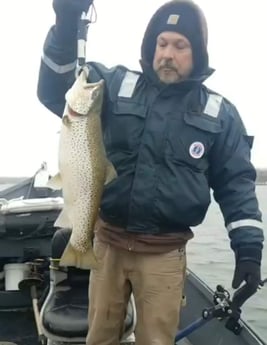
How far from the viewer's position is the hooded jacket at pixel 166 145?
10.5ft

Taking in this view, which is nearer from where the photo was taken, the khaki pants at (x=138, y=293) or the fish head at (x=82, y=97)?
the fish head at (x=82, y=97)

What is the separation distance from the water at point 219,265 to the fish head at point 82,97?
3.94m

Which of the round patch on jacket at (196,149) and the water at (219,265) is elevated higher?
the round patch on jacket at (196,149)

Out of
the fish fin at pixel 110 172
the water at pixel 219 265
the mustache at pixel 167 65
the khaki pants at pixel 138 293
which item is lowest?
the water at pixel 219 265

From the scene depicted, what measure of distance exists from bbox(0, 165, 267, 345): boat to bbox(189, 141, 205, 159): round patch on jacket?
1.16 metres

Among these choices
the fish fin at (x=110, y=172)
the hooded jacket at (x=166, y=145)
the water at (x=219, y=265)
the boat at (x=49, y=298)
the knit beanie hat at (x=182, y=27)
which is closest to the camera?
the fish fin at (x=110, y=172)

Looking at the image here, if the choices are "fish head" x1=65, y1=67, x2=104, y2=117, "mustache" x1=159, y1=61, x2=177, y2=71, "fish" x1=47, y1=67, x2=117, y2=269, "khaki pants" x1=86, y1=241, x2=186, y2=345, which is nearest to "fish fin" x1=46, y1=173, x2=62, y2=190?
"fish" x1=47, y1=67, x2=117, y2=269

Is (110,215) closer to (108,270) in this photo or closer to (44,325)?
(108,270)

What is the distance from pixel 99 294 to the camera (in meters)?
3.38

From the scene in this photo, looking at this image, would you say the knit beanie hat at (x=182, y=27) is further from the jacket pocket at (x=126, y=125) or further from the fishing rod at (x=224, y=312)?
the fishing rod at (x=224, y=312)

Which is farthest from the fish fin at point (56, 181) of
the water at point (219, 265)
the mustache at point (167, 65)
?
the water at point (219, 265)

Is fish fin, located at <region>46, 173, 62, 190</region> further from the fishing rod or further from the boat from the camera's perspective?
the fishing rod

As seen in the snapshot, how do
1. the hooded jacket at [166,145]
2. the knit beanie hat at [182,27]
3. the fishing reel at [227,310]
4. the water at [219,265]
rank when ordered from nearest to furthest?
the hooded jacket at [166,145]
the knit beanie hat at [182,27]
the fishing reel at [227,310]
the water at [219,265]

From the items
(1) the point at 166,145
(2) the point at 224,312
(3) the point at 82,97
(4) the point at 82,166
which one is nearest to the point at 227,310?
(2) the point at 224,312
